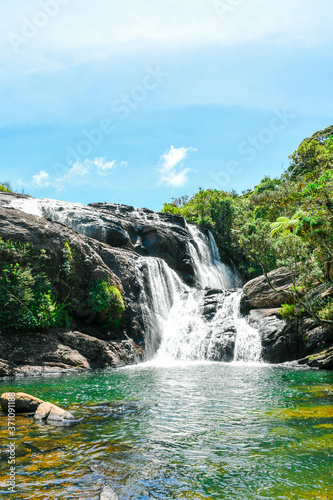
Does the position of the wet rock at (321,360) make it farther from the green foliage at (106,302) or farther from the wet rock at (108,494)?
the wet rock at (108,494)

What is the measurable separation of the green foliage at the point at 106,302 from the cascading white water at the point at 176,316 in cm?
277

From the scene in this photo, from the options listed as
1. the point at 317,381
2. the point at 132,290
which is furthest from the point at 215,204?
the point at 317,381

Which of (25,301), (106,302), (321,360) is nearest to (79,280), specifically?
(106,302)

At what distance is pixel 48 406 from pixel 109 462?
128 inches

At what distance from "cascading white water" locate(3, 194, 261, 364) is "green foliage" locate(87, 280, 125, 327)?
2.77 m

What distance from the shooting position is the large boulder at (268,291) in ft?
73.4

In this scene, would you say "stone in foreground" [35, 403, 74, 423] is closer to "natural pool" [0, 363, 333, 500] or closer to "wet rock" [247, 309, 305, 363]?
"natural pool" [0, 363, 333, 500]

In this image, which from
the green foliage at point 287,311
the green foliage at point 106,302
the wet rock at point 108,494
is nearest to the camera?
the wet rock at point 108,494

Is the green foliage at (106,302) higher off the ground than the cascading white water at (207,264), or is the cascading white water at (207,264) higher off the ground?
the cascading white water at (207,264)

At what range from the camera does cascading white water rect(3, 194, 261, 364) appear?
68.0ft

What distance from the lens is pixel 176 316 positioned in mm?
24875

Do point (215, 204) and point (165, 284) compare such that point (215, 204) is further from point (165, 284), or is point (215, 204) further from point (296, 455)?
point (296, 455)

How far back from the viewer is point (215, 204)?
149ft

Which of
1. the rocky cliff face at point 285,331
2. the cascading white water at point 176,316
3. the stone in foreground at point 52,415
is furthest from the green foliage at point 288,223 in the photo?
the stone in foreground at point 52,415
